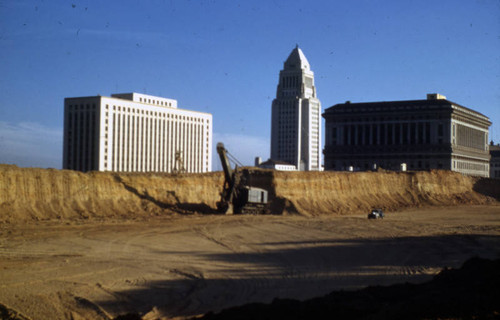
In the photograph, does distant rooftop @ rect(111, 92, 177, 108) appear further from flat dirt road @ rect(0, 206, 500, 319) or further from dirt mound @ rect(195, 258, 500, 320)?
dirt mound @ rect(195, 258, 500, 320)

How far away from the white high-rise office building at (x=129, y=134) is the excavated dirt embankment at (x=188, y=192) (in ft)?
152

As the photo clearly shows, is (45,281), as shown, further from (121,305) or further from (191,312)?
(191,312)

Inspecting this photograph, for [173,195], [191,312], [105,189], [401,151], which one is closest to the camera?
[191,312]

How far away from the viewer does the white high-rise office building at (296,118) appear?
171250 mm

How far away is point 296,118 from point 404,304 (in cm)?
15830

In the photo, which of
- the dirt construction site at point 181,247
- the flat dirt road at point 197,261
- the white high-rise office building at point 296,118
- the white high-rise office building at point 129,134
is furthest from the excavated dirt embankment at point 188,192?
the white high-rise office building at point 296,118

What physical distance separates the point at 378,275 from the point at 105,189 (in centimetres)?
3180

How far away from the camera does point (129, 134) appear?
397 feet

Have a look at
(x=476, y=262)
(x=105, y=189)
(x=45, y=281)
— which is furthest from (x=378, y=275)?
(x=105, y=189)

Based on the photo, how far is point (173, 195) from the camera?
53219 millimetres

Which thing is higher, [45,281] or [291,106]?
[291,106]

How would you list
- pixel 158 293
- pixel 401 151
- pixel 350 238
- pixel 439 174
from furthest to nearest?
1. pixel 401 151
2. pixel 439 174
3. pixel 350 238
4. pixel 158 293

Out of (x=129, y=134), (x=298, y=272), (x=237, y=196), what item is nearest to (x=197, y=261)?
(x=298, y=272)

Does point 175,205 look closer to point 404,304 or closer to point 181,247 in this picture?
point 181,247
